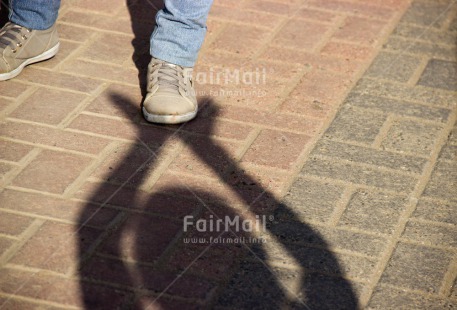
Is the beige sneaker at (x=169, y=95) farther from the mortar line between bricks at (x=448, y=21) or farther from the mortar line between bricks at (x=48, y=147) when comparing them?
the mortar line between bricks at (x=448, y=21)

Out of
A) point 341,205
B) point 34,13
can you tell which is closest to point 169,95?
point 34,13

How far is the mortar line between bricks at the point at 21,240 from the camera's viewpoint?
8.90 feet

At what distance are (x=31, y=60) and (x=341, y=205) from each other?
1821 mm

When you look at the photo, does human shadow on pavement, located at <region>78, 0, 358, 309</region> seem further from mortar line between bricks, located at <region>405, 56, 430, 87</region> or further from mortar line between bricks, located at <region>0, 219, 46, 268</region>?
mortar line between bricks, located at <region>405, 56, 430, 87</region>

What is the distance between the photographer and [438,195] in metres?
3.19

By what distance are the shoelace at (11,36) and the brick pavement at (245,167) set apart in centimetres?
18

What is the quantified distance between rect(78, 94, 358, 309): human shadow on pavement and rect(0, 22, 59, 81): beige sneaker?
0.95 metres

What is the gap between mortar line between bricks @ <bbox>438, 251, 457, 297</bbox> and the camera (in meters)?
2.69

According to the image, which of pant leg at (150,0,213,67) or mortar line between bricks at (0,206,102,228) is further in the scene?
pant leg at (150,0,213,67)

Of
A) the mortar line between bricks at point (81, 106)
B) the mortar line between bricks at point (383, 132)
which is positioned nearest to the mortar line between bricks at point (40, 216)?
the mortar line between bricks at point (81, 106)

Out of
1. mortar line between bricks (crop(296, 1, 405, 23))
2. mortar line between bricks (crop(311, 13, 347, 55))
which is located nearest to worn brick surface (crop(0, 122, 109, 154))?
mortar line between bricks (crop(311, 13, 347, 55))

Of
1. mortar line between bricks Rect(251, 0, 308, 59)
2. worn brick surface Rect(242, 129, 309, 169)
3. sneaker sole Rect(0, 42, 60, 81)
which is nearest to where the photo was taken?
worn brick surface Rect(242, 129, 309, 169)

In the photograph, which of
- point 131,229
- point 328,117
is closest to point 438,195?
point 328,117

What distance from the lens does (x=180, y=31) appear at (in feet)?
12.5
